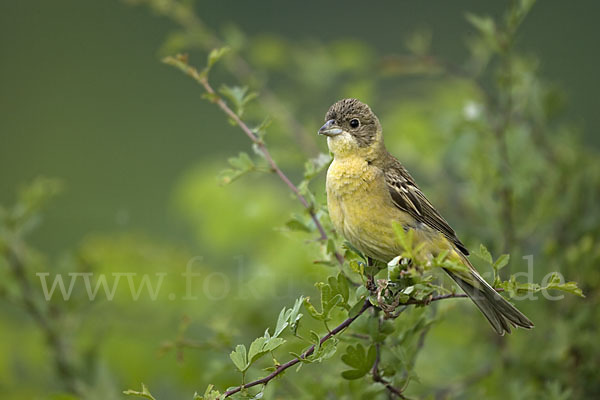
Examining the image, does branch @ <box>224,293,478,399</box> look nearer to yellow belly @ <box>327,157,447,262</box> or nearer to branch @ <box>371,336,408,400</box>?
branch @ <box>371,336,408,400</box>

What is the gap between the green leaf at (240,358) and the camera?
188 cm

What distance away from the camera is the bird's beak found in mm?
2953

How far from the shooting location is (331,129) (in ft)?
9.75

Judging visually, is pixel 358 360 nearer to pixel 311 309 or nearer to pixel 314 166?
pixel 311 309

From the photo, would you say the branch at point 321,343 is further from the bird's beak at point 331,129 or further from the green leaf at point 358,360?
the bird's beak at point 331,129

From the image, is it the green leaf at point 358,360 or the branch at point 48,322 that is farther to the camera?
the branch at point 48,322

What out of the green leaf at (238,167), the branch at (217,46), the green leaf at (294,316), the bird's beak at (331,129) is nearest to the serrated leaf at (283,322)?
the green leaf at (294,316)

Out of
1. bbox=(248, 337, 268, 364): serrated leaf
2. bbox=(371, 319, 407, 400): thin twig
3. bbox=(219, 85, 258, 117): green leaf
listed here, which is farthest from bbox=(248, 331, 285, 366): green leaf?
bbox=(219, 85, 258, 117): green leaf

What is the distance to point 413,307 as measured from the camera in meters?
2.33

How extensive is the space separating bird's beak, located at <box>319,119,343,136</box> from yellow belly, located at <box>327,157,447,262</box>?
12cm

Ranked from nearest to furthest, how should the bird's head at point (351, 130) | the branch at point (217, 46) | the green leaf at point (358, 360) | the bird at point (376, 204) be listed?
1. the green leaf at point (358, 360)
2. the bird at point (376, 204)
3. the bird's head at point (351, 130)
4. the branch at point (217, 46)

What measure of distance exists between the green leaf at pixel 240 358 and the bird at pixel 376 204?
722mm

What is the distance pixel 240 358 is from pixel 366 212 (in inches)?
38.4

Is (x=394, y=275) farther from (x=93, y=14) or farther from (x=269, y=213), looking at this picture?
(x=93, y=14)
